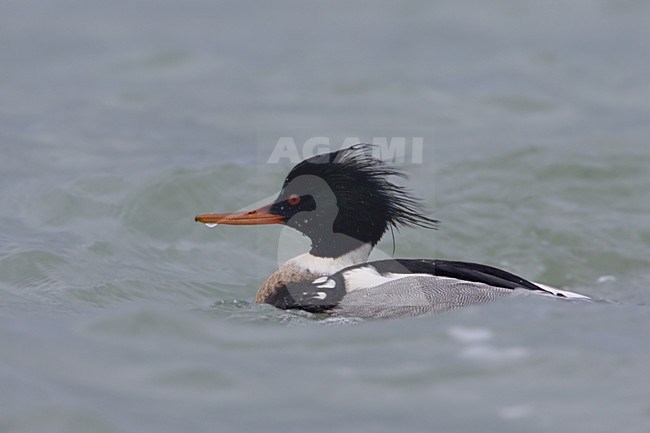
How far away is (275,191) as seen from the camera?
1012 cm

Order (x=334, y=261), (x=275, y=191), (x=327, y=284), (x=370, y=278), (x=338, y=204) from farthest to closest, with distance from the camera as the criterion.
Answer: (x=275, y=191)
(x=334, y=261)
(x=338, y=204)
(x=327, y=284)
(x=370, y=278)

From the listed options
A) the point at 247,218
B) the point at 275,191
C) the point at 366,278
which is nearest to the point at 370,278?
the point at 366,278

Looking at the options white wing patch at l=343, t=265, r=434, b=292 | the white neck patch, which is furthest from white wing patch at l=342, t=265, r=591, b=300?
the white neck patch

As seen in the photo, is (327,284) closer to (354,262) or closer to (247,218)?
(354,262)

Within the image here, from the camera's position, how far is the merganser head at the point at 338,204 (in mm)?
7047

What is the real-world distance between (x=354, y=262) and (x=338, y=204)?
16.6 inches

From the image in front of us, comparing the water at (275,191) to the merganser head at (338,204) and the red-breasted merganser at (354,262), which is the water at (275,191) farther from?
the merganser head at (338,204)

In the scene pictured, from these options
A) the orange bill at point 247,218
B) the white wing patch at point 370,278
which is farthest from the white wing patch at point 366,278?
the orange bill at point 247,218

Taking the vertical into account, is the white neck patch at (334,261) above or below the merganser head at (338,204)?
below

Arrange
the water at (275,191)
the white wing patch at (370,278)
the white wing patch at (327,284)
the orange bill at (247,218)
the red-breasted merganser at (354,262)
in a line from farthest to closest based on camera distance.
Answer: the orange bill at (247,218) < the white wing patch at (327,284) < the white wing patch at (370,278) < the red-breasted merganser at (354,262) < the water at (275,191)

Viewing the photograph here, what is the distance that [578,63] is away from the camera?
43.2ft

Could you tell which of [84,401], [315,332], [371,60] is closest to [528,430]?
[315,332]

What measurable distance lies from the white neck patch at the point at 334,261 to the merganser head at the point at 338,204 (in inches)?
1.3

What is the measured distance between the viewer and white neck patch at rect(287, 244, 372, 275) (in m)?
7.25
